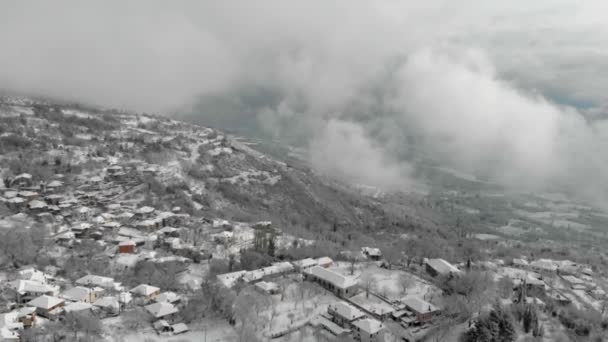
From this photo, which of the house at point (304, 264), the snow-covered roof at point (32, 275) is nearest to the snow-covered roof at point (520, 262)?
the house at point (304, 264)

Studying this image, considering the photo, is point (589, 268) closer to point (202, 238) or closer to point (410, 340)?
point (410, 340)

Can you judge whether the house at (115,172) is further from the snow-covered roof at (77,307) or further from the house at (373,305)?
the house at (373,305)

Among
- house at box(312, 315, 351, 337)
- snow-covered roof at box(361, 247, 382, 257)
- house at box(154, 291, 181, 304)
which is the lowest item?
snow-covered roof at box(361, 247, 382, 257)

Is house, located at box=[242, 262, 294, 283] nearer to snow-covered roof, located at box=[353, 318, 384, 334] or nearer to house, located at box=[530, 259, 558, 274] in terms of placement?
snow-covered roof, located at box=[353, 318, 384, 334]

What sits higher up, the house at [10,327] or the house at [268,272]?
the house at [10,327]

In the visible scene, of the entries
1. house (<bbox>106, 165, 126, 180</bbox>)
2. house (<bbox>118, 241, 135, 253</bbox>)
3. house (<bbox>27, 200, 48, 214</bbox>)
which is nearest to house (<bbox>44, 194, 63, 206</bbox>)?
house (<bbox>27, 200, 48, 214</bbox>)

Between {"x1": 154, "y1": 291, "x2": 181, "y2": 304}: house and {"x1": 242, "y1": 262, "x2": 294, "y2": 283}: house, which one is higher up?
{"x1": 154, "y1": 291, "x2": 181, "y2": 304}: house

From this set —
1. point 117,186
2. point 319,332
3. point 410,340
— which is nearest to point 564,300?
point 410,340

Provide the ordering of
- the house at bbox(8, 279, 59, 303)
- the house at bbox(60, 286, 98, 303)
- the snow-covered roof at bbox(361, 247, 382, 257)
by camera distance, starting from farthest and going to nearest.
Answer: the snow-covered roof at bbox(361, 247, 382, 257) → the house at bbox(60, 286, 98, 303) → the house at bbox(8, 279, 59, 303)
